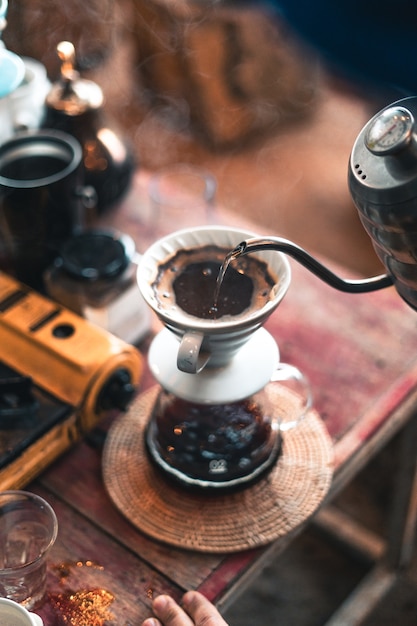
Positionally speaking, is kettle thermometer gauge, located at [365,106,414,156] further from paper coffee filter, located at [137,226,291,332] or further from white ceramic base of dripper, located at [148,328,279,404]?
white ceramic base of dripper, located at [148,328,279,404]

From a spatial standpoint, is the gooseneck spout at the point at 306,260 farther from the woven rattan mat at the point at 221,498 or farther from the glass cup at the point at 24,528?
the glass cup at the point at 24,528

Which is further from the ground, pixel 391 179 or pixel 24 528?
pixel 391 179

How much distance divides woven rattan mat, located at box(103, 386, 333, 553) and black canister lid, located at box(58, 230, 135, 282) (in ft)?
0.81

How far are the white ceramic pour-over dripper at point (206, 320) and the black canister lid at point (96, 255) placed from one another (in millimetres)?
235

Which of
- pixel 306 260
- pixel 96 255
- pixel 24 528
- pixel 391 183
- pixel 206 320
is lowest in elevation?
pixel 24 528

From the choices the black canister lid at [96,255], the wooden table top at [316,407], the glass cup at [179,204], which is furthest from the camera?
the glass cup at [179,204]

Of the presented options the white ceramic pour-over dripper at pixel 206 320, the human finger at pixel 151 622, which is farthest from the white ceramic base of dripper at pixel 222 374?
the human finger at pixel 151 622

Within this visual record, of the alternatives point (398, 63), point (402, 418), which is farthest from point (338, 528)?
point (398, 63)

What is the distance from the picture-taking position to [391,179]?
628 millimetres

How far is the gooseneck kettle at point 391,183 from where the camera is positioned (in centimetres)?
61

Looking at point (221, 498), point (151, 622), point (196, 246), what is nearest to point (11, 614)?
point (151, 622)

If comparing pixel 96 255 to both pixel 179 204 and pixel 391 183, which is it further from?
pixel 391 183

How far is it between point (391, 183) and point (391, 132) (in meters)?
0.04

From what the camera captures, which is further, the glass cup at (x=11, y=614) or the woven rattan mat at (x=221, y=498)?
the woven rattan mat at (x=221, y=498)
